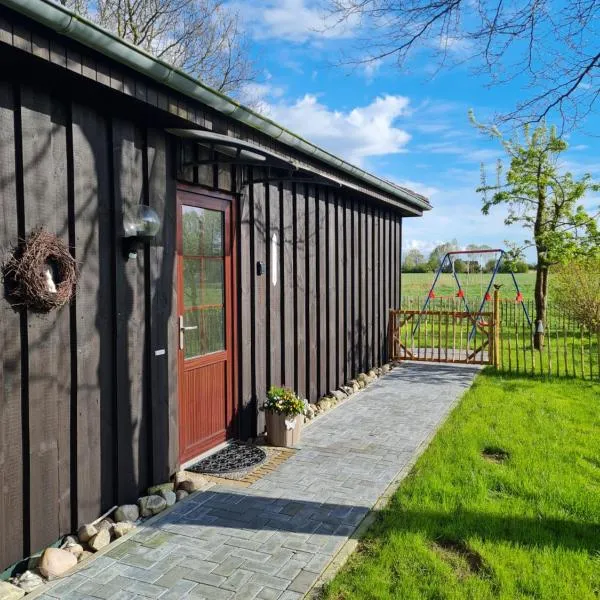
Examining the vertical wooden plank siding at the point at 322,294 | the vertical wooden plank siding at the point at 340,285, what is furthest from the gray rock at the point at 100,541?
the vertical wooden plank siding at the point at 340,285

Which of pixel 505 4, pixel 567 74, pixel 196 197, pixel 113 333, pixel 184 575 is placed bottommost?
pixel 184 575

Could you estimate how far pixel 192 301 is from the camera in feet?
14.9

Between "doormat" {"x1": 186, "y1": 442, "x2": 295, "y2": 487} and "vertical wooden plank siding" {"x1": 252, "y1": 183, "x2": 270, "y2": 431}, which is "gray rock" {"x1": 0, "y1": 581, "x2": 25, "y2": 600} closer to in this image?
"doormat" {"x1": 186, "y1": 442, "x2": 295, "y2": 487}

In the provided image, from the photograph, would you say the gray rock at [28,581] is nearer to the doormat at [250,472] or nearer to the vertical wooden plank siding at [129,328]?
the vertical wooden plank siding at [129,328]

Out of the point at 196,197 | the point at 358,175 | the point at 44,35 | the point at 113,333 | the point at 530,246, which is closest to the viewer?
the point at 44,35

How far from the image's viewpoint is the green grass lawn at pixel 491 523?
278 cm

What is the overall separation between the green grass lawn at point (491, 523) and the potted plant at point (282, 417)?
1.25 m

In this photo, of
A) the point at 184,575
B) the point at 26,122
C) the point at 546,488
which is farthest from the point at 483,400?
the point at 26,122

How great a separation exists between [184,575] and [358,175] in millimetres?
5416

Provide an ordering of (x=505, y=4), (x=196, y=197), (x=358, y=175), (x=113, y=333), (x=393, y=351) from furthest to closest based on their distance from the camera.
→ (x=393, y=351), (x=358, y=175), (x=196, y=197), (x=505, y=4), (x=113, y=333)

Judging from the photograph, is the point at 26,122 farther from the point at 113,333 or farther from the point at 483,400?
the point at 483,400

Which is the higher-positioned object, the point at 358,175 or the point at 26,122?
the point at 358,175

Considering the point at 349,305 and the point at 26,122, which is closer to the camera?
the point at 26,122

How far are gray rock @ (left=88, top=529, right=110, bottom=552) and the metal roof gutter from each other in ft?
9.31
